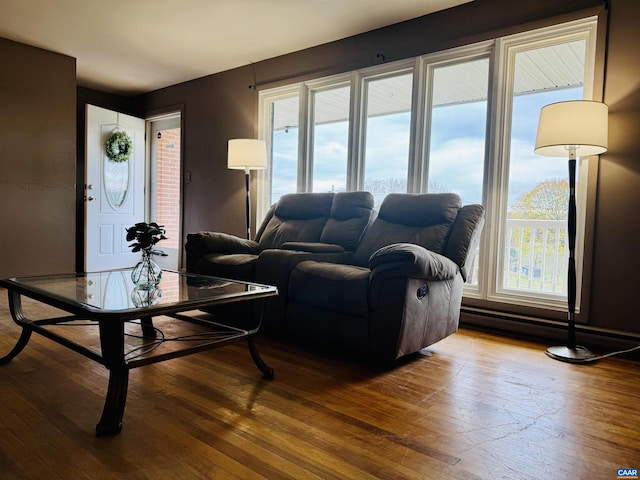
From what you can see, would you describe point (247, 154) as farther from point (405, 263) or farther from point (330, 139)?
point (405, 263)

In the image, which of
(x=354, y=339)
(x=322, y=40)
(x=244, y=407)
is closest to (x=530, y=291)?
(x=354, y=339)

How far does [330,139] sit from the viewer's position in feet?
14.3

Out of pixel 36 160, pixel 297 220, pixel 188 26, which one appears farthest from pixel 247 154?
pixel 36 160

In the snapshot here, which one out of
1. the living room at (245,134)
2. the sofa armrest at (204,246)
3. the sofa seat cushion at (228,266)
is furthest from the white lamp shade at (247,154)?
the sofa seat cushion at (228,266)

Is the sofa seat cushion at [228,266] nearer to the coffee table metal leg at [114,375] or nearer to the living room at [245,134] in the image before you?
the coffee table metal leg at [114,375]

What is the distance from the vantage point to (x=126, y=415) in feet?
5.47

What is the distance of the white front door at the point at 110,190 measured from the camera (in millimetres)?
5410

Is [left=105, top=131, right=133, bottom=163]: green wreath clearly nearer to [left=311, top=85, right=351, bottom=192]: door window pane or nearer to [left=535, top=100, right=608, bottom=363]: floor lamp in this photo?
[left=311, top=85, right=351, bottom=192]: door window pane

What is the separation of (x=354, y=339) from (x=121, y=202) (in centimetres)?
450

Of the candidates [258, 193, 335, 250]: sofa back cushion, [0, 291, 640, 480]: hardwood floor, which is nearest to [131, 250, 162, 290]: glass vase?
[0, 291, 640, 480]: hardwood floor

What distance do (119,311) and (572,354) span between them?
96.1 inches

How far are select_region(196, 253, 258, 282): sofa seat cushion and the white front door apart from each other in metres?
2.92

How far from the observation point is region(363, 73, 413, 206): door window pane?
150 inches

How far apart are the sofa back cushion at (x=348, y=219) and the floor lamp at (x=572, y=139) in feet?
3.98
